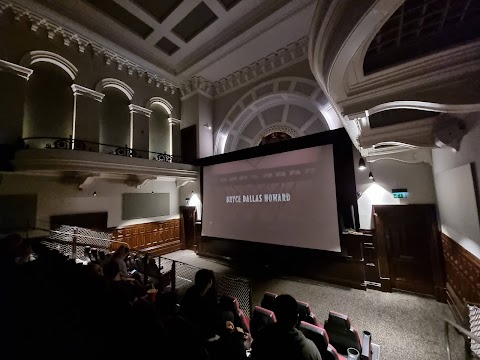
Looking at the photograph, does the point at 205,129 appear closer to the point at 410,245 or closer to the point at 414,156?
the point at 414,156

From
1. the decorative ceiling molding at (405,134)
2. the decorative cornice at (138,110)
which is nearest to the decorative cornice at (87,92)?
the decorative cornice at (138,110)

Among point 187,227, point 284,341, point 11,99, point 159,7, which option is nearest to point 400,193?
point 284,341

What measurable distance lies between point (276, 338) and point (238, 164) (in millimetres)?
4848

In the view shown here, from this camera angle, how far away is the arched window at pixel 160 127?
23.7ft

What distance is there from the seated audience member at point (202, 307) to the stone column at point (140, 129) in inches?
216

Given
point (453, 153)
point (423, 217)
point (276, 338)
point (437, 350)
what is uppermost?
point (453, 153)

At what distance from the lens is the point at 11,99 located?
437 cm

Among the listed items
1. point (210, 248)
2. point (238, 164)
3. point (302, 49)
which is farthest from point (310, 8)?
point (210, 248)

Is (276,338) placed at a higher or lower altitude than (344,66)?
lower

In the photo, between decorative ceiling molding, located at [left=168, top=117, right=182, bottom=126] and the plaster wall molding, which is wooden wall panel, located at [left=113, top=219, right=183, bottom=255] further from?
the plaster wall molding

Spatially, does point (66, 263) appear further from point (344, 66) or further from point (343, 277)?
point (343, 277)

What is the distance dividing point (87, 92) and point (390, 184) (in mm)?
7868

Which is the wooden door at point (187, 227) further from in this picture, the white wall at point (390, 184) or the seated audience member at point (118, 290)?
the white wall at point (390, 184)

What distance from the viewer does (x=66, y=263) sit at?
2.64 m
